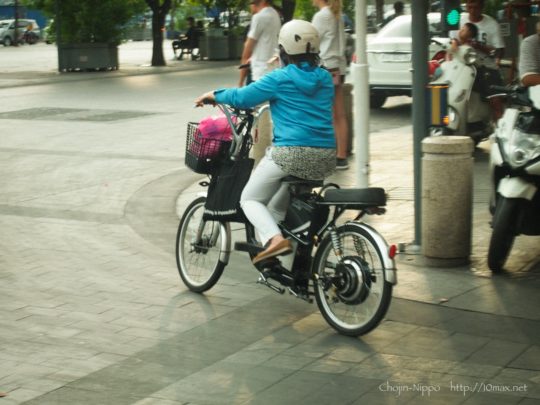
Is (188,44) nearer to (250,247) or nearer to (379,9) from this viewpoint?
(379,9)

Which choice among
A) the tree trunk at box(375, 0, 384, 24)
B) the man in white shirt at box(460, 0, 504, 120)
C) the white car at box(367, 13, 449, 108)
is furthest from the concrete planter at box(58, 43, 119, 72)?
the man in white shirt at box(460, 0, 504, 120)

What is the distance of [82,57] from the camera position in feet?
104

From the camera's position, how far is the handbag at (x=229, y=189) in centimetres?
680

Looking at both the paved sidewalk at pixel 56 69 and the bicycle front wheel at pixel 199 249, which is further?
the paved sidewalk at pixel 56 69

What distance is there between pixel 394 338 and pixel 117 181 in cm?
622

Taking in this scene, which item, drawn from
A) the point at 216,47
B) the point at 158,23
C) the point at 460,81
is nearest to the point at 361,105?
the point at 460,81

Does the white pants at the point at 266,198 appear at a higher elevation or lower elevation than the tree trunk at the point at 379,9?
lower

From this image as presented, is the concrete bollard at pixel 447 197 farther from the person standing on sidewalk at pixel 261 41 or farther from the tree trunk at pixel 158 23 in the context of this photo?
the tree trunk at pixel 158 23

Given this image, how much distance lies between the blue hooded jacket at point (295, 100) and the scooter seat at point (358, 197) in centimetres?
43

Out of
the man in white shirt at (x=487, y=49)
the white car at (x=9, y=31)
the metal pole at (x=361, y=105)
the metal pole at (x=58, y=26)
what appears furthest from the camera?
the white car at (x=9, y=31)

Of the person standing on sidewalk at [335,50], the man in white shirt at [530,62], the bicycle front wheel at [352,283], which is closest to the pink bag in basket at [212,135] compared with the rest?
the bicycle front wheel at [352,283]

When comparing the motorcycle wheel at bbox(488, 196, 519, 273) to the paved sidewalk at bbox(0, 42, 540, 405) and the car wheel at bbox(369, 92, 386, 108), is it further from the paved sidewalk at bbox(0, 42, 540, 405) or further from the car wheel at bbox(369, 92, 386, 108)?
the car wheel at bbox(369, 92, 386, 108)

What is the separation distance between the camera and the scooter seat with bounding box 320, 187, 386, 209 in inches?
236

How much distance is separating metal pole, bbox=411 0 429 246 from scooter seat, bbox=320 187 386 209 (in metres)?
2.13
